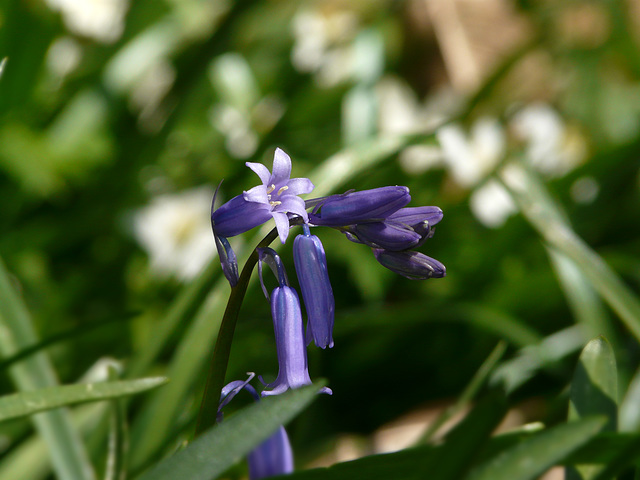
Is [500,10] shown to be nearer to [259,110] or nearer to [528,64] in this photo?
[528,64]

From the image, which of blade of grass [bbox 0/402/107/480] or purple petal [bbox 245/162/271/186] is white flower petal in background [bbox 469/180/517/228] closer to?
blade of grass [bbox 0/402/107/480]

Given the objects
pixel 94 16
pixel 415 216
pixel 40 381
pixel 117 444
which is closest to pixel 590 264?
pixel 415 216

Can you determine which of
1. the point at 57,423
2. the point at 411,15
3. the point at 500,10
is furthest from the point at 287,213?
the point at 500,10

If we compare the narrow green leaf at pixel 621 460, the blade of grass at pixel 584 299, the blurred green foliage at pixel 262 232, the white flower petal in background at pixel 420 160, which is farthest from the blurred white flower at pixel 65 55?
the narrow green leaf at pixel 621 460

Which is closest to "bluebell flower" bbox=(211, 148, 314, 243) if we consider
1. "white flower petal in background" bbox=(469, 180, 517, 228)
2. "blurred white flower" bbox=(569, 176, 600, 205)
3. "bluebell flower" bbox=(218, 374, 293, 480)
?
"bluebell flower" bbox=(218, 374, 293, 480)

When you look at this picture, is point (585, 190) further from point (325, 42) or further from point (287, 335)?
point (287, 335)
